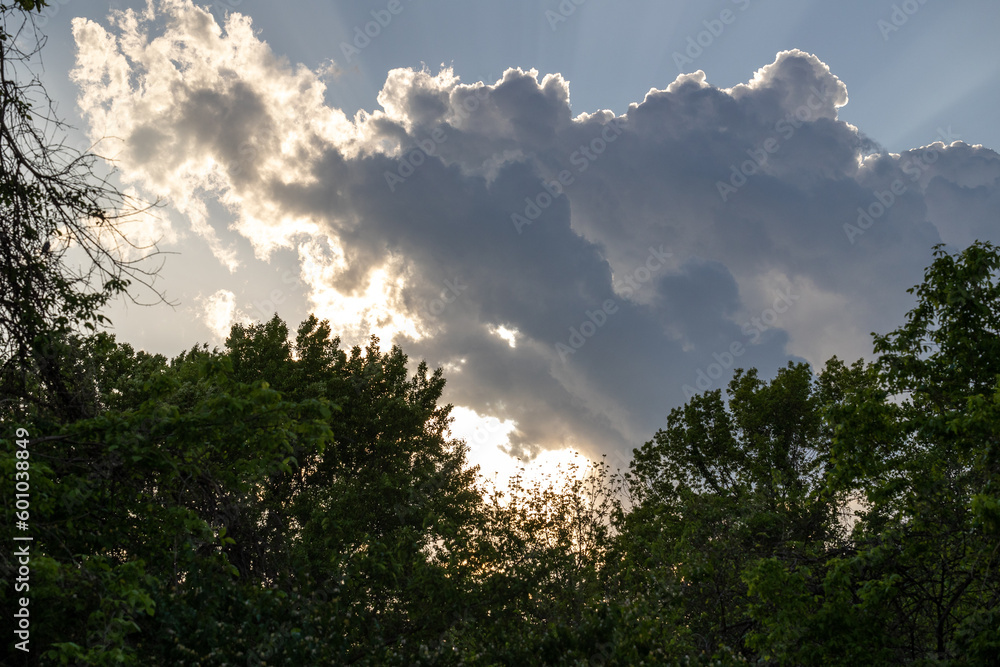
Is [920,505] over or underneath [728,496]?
underneath

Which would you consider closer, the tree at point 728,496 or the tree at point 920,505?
the tree at point 920,505

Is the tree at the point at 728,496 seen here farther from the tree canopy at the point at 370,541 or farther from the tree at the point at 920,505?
the tree at the point at 920,505

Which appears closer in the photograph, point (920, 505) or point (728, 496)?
point (920, 505)

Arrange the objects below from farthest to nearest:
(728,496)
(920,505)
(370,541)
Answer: (728,496) → (370,541) → (920,505)

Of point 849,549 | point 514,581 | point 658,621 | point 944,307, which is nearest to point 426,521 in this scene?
point 514,581

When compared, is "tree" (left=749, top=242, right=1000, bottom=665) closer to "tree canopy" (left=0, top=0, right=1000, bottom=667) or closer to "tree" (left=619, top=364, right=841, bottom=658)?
"tree canopy" (left=0, top=0, right=1000, bottom=667)

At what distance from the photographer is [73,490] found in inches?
287

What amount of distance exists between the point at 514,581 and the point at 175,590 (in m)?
10.1

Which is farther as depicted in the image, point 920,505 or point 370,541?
point 370,541

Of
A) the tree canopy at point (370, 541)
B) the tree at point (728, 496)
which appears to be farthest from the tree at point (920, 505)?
the tree at point (728, 496)

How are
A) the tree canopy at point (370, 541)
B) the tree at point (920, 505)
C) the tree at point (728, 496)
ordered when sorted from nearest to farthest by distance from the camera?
the tree canopy at point (370, 541) → the tree at point (920, 505) → the tree at point (728, 496)

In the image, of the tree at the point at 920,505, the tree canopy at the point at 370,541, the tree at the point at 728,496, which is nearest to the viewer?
the tree canopy at the point at 370,541

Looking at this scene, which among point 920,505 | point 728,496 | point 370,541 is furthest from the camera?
point 728,496

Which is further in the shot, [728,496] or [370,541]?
[728,496]
